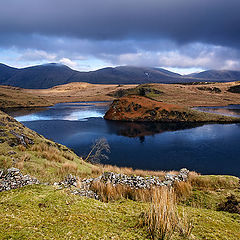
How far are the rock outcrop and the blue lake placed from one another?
3.87 metres

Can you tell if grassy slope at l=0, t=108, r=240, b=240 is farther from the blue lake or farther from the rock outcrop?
the rock outcrop

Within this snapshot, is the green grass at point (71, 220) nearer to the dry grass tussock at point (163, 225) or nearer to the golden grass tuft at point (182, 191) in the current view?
the dry grass tussock at point (163, 225)

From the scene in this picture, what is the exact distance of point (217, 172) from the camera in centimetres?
1908

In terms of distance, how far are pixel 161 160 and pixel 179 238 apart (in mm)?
19912

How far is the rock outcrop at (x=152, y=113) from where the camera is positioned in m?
45.6

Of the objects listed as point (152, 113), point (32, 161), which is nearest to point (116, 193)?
point (32, 161)

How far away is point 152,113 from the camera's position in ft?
156

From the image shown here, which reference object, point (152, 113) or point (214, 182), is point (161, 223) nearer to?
point (214, 182)

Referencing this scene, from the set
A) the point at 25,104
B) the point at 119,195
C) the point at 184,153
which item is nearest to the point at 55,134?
the point at 184,153

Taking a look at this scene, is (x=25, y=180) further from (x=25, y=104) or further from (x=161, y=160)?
(x=25, y=104)

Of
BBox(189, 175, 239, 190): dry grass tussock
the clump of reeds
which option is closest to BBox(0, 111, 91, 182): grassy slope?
the clump of reeds

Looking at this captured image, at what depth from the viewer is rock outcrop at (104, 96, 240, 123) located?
150 ft

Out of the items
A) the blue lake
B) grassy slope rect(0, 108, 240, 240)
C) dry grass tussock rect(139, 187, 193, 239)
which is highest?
dry grass tussock rect(139, 187, 193, 239)

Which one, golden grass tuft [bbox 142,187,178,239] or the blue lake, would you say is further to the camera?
the blue lake
